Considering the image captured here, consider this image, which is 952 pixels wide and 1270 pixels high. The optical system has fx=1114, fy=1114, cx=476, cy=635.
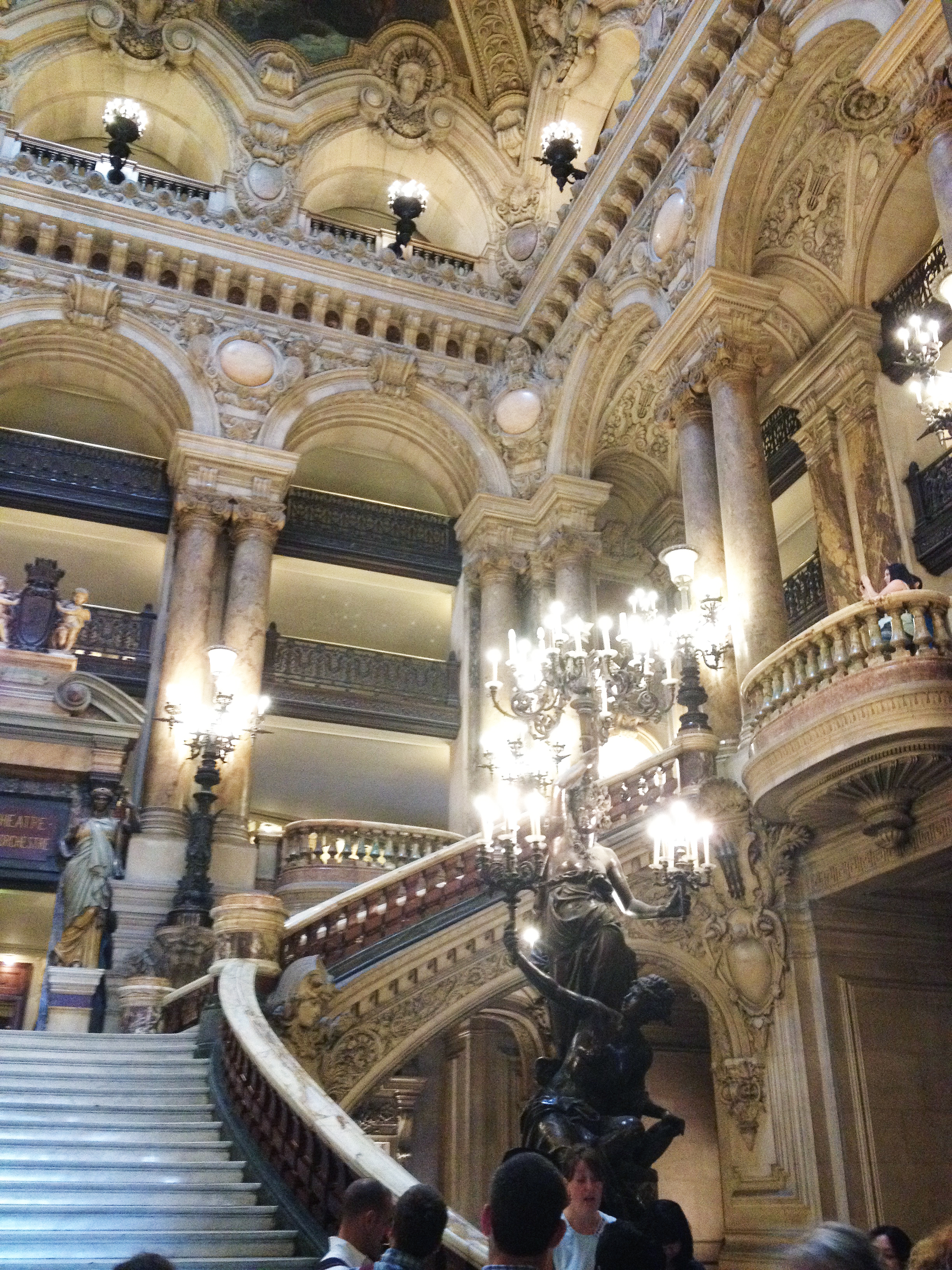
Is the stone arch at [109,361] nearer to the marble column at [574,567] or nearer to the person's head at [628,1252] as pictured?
the marble column at [574,567]

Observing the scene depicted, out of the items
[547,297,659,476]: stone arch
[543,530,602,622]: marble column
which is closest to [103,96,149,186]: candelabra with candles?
[547,297,659,476]: stone arch

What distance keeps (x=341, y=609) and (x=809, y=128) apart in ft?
34.1

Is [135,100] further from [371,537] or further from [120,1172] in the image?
[120,1172]

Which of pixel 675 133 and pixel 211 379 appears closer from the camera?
pixel 675 133

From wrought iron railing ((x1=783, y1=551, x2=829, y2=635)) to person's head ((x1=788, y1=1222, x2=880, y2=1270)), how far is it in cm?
1191

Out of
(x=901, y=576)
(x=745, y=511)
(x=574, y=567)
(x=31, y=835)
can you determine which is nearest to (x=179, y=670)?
(x=31, y=835)

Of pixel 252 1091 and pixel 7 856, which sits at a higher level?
pixel 7 856

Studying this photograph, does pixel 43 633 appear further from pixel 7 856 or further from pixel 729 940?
pixel 729 940

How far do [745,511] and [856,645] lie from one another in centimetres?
311

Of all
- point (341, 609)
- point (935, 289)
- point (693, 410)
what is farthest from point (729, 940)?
point (341, 609)

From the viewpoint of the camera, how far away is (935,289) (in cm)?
1203

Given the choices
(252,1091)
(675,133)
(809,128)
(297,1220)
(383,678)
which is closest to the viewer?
(297,1220)

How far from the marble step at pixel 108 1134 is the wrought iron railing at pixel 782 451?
10.7 metres

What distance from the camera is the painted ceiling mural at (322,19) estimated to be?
711 inches
